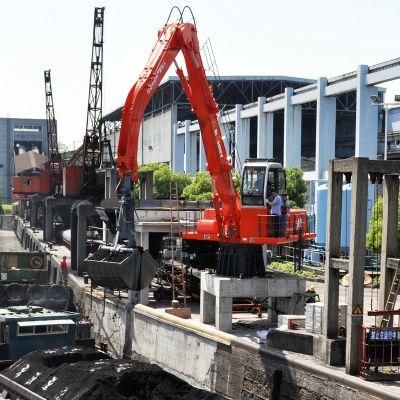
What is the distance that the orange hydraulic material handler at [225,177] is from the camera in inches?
1230

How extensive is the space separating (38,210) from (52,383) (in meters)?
79.0

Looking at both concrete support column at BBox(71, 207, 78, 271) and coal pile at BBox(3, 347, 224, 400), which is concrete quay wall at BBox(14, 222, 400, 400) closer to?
coal pile at BBox(3, 347, 224, 400)

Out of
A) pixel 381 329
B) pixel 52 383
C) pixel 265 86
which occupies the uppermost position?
pixel 265 86

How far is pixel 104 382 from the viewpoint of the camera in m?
23.9

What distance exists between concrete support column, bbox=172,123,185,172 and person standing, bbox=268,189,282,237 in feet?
219

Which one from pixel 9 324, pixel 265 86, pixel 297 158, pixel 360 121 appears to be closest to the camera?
pixel 9 324

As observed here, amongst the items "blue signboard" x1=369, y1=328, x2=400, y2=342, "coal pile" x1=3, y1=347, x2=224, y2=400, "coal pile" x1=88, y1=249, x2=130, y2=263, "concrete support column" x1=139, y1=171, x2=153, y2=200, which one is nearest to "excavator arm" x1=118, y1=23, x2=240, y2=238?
"coal pile" x1=88, y1=249, x2=130, y2=263

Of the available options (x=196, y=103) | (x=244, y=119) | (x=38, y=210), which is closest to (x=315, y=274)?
(x=196, y=103)

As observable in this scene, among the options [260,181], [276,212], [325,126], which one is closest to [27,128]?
[325,126]

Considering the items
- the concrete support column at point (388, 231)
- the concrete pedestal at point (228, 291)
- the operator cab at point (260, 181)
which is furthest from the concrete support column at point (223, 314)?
the concrete support column at point (388, 231)

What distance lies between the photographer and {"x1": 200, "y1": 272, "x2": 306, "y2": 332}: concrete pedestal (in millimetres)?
29719

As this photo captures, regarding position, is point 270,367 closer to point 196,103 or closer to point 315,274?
point 196,103

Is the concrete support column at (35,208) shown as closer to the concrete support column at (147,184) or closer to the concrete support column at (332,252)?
the concrete support column at (147,184)

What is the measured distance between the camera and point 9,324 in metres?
31.1
